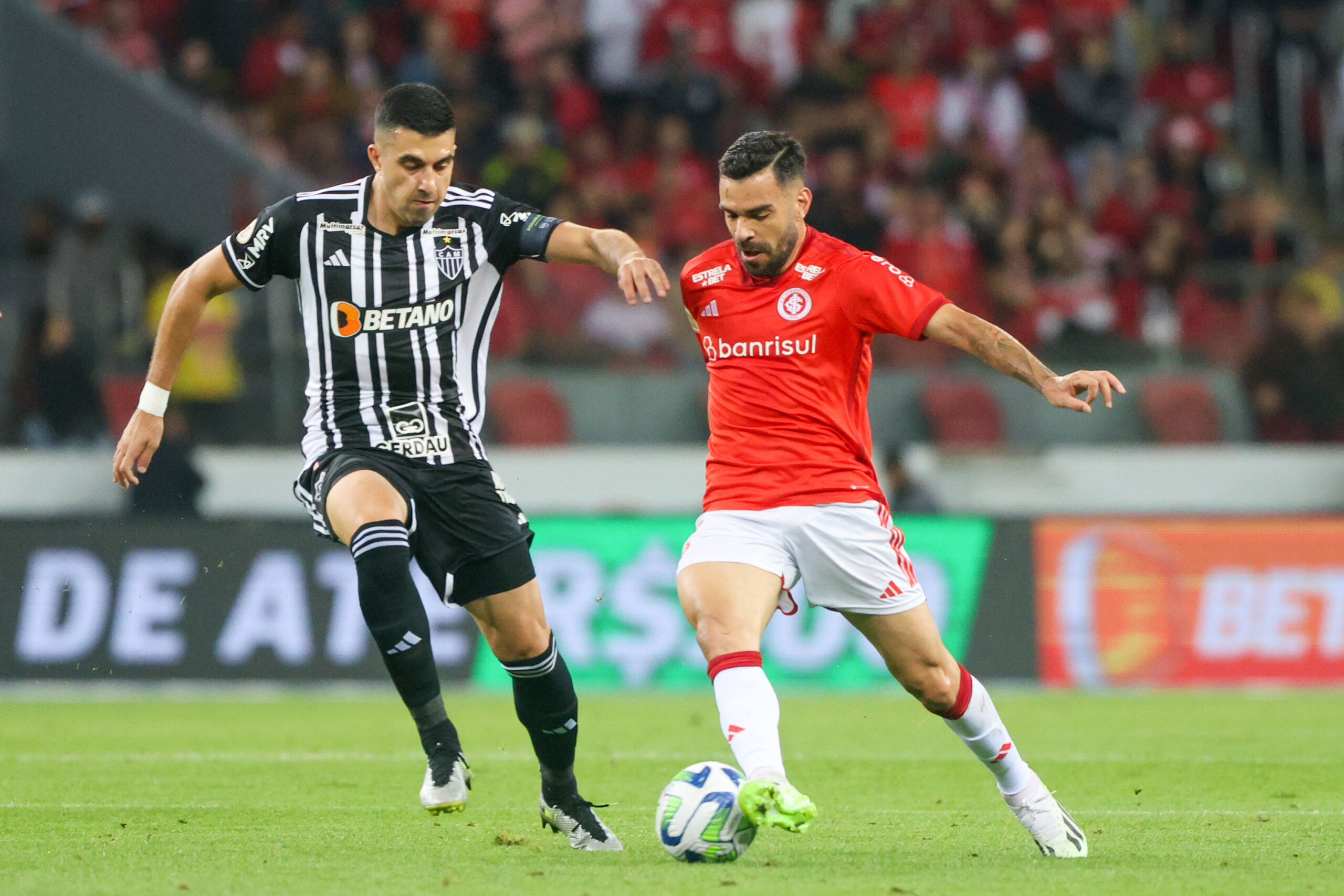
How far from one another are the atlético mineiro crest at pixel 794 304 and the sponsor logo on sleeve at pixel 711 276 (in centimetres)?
21

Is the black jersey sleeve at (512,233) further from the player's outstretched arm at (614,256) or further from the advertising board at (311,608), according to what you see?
the advertising board at (311,608)

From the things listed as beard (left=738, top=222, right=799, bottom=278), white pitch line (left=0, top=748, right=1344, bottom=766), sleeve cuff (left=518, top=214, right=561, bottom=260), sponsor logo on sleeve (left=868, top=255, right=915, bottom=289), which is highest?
sleeve cuff (left=518, top=214, right=561, bottom=260)

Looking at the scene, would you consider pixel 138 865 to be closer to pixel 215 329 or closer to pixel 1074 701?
pixel 1074 701

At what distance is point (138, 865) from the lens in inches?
218

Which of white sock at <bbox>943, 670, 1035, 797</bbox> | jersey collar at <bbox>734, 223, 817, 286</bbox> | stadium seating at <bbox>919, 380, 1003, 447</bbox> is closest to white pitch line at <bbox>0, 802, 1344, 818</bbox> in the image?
white sock at <bbox>943, 670, 1035, 797</bbox>

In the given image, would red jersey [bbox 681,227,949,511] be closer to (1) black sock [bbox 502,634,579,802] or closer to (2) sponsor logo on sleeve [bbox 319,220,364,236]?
(1) black sock [bbox 502,634,579,802]

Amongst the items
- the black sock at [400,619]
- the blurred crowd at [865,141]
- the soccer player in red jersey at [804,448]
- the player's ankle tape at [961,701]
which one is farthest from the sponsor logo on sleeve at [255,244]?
the blurred crowd at [865,141]

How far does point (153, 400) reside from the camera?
244 inches

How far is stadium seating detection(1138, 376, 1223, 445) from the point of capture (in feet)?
50.6

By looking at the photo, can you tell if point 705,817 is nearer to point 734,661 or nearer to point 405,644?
point 734,661

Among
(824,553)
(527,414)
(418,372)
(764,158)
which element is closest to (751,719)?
(824,553)

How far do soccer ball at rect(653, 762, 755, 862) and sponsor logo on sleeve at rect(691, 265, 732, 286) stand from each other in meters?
1.56

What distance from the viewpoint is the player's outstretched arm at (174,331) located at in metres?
6.09

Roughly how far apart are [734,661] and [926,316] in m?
1.21
